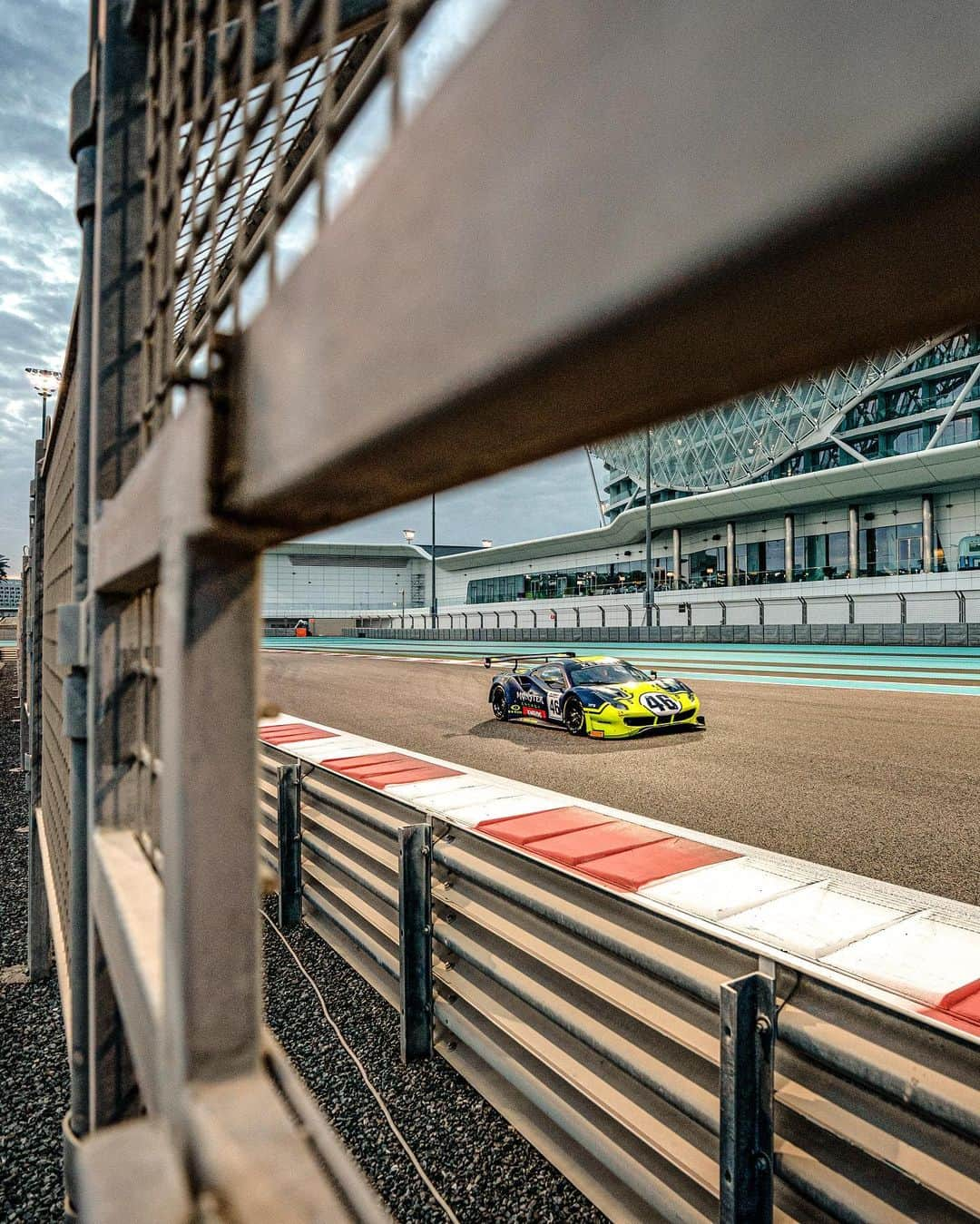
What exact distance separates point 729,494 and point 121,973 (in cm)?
4811

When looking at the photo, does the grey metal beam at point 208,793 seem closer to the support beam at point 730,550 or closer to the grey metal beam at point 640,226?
the grey metal beam at point 640,226

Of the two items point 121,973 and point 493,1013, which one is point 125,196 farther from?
point 493,1013

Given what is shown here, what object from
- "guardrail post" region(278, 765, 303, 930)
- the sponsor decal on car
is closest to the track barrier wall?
the sponsor decal on car

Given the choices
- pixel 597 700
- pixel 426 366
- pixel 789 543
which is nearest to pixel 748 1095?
pixel 426 366

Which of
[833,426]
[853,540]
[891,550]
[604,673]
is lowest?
[604,673]

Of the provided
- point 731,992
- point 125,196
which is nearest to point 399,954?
point 731,992

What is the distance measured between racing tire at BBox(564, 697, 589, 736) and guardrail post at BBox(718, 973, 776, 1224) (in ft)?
31.0

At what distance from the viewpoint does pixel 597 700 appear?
11609 mm

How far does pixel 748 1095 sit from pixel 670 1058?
0.43m

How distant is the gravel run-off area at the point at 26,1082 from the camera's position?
3043 mm

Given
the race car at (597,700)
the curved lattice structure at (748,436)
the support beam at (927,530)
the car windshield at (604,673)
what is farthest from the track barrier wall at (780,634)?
the race car at (597,700)

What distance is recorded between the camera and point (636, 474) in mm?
69000

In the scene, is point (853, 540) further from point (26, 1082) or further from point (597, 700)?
point (26, 1082)

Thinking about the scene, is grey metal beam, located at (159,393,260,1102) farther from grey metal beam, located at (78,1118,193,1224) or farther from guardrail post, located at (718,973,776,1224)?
guardrail post, located at (718,973,776,1224)
